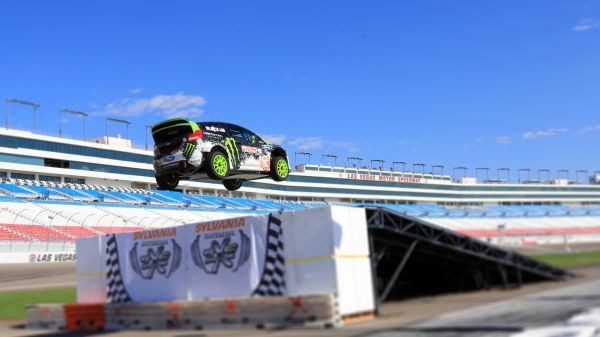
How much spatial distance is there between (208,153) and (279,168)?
259cm

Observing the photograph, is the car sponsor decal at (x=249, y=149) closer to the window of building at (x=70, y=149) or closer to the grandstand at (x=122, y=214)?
the grandstand at (x=122, y=214)

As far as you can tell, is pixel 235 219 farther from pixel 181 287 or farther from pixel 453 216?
pixel 453 216

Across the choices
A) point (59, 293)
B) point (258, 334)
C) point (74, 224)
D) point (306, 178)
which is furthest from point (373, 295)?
point (306, 178)

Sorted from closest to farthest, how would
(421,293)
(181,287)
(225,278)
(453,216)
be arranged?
(225,278)
(181,287)
(421,293)
(453,216)

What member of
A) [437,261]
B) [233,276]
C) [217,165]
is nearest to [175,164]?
[217,165]

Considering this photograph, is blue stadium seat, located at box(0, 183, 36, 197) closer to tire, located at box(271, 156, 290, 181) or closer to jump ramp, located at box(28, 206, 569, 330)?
jump ramp, located at box(28, 206, 569, 330)

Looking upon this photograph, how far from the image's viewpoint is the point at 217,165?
1378 centimetres

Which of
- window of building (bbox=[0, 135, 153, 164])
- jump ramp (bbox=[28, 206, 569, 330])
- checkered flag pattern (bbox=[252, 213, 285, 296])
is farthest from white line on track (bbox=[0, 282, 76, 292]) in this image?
window of building (bbox=[0, 135, 153, 164])

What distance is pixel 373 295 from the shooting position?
15125mm

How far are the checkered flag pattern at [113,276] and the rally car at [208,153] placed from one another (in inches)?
229

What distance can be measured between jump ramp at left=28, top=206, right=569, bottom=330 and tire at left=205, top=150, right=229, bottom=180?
1.93m

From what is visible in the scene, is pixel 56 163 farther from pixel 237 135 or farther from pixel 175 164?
pixel 175 164

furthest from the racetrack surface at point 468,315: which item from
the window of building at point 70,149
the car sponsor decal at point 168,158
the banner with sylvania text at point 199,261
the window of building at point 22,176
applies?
the window of building at point 22,176

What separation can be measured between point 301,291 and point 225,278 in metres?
2.65
